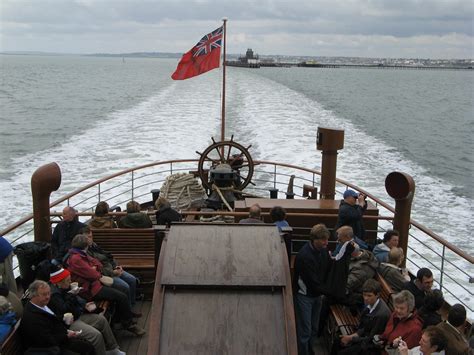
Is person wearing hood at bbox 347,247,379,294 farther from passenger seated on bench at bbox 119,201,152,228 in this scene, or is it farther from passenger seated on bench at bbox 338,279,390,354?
passenger seated on bench at bbox 119,201,152,228

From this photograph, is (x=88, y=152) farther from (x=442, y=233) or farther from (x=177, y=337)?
(x=177, y=337)

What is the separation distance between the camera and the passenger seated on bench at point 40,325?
3441 millimetres

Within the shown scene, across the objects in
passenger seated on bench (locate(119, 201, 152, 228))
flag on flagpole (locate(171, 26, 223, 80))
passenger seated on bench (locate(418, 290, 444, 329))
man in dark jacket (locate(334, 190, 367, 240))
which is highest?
flag on flagpole (locate(171, 26, 223, 80))

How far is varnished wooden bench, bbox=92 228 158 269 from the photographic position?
5480 mm

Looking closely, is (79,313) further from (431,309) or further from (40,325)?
(431,309)

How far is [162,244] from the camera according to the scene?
3691 mm

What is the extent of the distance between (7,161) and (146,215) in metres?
13.6

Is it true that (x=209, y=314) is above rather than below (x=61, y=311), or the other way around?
above

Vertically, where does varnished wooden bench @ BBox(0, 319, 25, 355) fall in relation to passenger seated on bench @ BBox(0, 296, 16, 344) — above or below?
below

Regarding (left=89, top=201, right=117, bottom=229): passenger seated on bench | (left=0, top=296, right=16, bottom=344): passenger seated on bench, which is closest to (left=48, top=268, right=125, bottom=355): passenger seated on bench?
(left=0, top=296, right=16, bottom=344): passenger seated on bench

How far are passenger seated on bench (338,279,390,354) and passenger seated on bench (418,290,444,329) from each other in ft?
0.78

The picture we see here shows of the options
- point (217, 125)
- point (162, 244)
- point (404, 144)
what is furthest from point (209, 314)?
point (404, 144)

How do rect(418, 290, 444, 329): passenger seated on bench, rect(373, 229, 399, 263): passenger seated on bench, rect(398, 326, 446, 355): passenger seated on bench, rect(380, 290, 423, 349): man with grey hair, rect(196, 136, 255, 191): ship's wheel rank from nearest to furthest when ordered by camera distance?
1. rect(398, 326, 446, 355): passenger seated on bench
2. rect(380, 290, 423, 349): man with grey hair
3. rect(418, 290, 444, 329): passenger seated on bench
4. rect(373, 229, 399, 263): passenger seated on bench
5. rect(196, 136, 255, 191): ship's wheel

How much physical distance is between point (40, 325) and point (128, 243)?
83.6 inches
